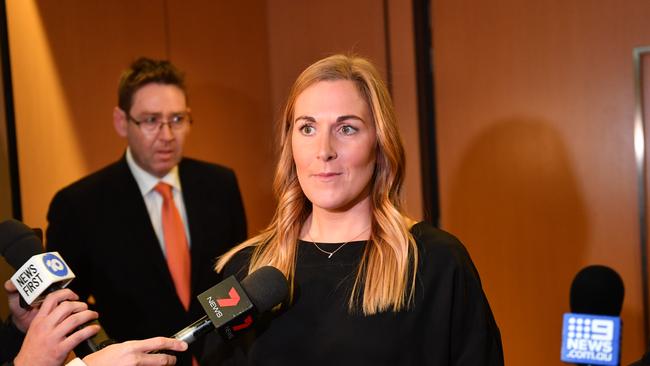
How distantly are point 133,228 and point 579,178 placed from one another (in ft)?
7.05

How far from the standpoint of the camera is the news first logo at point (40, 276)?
67.9 inches

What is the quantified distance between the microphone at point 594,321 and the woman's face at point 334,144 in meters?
0.91

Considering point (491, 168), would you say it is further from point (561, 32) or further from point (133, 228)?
point (133, 228)

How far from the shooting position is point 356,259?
6.40 ft

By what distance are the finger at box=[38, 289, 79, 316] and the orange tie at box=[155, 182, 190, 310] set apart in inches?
52.8

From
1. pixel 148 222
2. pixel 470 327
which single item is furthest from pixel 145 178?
pixel 470 327

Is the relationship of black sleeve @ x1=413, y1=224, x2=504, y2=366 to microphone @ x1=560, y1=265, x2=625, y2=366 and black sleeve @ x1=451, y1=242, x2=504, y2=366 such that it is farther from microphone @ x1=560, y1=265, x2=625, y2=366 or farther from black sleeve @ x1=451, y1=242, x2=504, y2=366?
microphone @ x1=560, y1=265, x2=625, y2=366

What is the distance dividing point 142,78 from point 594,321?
6.43 ft

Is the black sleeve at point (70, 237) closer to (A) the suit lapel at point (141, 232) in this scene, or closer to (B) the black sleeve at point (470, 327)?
(A) the suit lapel at point (141, 232)

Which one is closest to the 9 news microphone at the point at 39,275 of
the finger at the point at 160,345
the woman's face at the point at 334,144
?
the finger at the point at 160,345

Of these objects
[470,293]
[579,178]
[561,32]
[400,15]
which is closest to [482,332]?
[470,293]

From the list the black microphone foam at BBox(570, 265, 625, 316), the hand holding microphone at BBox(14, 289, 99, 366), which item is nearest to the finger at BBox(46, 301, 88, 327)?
the hand holding microphone at BBox(14, 289, 99, 366)

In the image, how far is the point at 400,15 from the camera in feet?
14.6

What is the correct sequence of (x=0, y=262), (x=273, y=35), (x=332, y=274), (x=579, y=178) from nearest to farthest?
(x=332, y=274) < (x=0, y=262) < (x=579, y=178) < (x=273, y=35)
